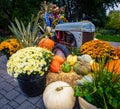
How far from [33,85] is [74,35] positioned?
167 centimetres

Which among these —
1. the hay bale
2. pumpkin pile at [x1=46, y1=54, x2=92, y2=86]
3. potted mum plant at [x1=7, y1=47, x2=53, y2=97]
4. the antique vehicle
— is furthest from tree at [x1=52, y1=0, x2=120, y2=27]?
potted mum plant at [x1=7, y1=47, x2=53, y2=97]

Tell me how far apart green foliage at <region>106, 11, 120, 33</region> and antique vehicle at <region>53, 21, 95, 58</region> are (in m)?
9.98

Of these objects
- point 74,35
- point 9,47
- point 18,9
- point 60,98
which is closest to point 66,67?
point 60,98

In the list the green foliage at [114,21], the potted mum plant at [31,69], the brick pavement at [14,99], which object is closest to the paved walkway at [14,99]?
the brick pavement at [14,99]

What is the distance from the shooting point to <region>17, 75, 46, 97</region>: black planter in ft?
9.05

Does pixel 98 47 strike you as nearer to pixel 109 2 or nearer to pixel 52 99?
pixel 52 99

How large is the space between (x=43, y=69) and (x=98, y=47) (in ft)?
3.99

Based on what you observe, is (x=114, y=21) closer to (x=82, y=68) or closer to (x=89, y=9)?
(x=89, y=9)

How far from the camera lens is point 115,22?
45.0ft

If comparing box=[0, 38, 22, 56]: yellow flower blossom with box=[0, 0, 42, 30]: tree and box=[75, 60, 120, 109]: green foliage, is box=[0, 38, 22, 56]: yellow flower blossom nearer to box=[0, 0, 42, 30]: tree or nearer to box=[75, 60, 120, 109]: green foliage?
box=[75, 60, 120, 109]: green foliage

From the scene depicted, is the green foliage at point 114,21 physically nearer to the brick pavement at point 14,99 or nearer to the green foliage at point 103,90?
the brick pavement at point 14,99

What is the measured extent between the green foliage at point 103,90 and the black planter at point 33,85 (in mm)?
812

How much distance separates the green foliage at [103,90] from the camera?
195 centimetres

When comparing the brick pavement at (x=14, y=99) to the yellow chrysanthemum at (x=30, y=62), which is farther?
the brick pavement at (x=14, y=99)
